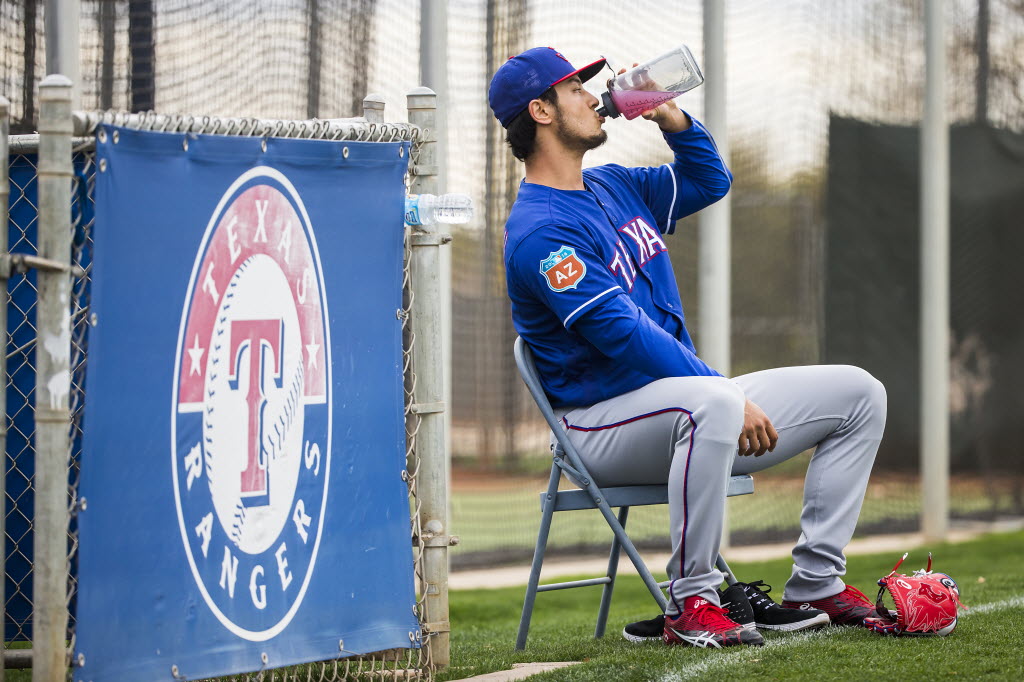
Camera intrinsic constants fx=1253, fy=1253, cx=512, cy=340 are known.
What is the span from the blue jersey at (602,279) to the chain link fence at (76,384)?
0.36 meters

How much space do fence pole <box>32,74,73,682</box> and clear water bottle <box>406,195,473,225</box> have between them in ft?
3.51

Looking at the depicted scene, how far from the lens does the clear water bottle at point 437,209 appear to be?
3449 mm

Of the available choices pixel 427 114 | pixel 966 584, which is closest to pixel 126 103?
pixel 427 114

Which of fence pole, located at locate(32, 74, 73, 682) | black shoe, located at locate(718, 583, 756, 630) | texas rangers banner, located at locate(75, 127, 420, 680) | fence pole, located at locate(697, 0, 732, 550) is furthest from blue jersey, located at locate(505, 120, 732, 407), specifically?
fence pole, located at locate(697, 0, 732, 550)

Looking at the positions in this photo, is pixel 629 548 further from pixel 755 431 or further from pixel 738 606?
pixel 755 431

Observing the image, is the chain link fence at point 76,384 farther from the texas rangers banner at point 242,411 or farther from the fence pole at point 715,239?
the fence pole at point 715,239

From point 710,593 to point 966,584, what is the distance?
2447mm

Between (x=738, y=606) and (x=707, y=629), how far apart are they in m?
0.16

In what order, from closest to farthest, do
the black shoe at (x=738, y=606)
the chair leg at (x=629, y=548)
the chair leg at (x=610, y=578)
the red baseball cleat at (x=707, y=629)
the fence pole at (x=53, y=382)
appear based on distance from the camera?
the fence pole at (x=53, y=382) → the red baseball cleat at (x=707, y=629) → the black shoe at (x=738, y=606) → the chair leg at (x=629, y=548) → the chair leg at (x=610, y=578)

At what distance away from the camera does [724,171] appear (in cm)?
413

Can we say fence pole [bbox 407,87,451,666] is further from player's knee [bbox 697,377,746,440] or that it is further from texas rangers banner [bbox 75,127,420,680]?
player's knee [bbox 697,377,746,440]

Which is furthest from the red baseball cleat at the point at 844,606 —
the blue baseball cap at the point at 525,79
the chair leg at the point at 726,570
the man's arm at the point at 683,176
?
the blue baseball cap at the point at 525,79

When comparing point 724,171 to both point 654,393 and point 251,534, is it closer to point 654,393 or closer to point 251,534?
point 654,393

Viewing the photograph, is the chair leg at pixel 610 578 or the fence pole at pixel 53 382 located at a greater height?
the fence pole at pixel 53 382
